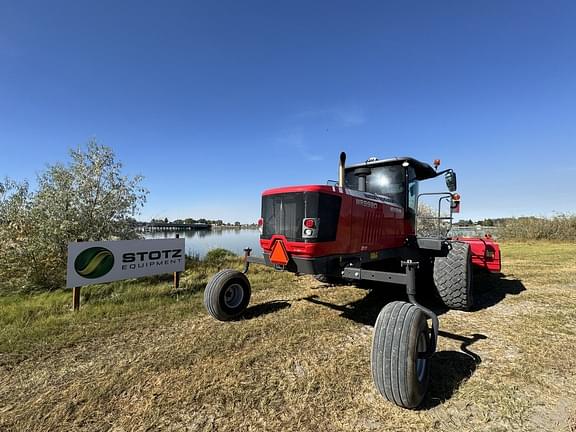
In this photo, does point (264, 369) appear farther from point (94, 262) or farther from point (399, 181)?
point (94, 262)

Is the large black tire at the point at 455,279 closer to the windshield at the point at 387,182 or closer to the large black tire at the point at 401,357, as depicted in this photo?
the windshield at the point at 387,182

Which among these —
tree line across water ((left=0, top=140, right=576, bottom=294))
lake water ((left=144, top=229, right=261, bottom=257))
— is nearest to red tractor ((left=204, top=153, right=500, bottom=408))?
lake water ((left=144, top=229, right=261, bottom=257))

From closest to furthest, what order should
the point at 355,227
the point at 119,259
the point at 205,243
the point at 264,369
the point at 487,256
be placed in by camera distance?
the point at 264,369 < the point at 355,227 < the point at 119,259 < the point at 487,256 < the point at 205,243

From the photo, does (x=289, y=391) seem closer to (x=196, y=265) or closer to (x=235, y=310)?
(x=235, y=310)

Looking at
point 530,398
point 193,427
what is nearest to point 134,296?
point 193,427

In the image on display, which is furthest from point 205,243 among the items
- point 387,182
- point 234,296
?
point 387,182

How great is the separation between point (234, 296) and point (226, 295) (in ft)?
0.48

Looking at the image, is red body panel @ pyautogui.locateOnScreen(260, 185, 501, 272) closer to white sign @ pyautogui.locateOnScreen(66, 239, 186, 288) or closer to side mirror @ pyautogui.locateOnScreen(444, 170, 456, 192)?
side mirror @ pyautogui.locateOnScreen(444, 170, 456, 192)

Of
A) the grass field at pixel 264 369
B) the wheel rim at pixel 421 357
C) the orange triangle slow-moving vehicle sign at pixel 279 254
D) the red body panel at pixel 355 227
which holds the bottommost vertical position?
the grass field at pixel 264 369

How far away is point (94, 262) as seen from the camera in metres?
5.10

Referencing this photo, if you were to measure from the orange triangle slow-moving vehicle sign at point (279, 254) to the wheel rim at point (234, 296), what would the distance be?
1152 millimetres

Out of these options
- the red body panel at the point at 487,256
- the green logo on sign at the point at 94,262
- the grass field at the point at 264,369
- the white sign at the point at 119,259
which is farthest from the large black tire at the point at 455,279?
the green logo on sign at the point at 94,262

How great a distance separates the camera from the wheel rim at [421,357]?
2435 millimetres

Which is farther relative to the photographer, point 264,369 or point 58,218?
point 58,218
